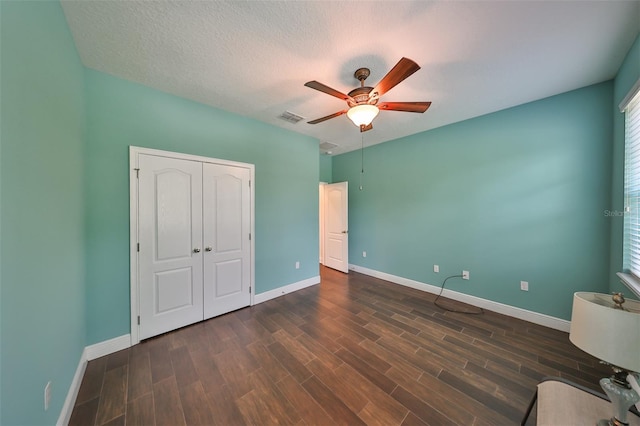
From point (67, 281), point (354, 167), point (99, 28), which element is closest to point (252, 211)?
point (67, 281)

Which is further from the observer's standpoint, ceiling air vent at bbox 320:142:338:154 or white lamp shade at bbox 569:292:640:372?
ceiling air vent at bbox 320:142:338:154

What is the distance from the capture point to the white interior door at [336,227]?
4805mm

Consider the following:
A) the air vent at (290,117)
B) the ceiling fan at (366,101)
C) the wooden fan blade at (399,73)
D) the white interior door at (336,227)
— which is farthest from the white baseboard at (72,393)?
the white interior door at (336,227)

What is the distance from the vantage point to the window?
1.80 meters

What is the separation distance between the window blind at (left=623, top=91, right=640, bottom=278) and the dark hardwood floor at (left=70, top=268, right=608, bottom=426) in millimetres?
1072

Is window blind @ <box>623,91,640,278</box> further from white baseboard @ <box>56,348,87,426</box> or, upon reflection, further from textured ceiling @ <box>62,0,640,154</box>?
white baseboard @ <box>56,348,87,426</box>

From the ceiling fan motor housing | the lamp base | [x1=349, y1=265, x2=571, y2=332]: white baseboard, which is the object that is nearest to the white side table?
the lamp base

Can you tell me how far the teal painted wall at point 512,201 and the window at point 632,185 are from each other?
447mm

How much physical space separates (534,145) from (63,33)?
4826 millimetres

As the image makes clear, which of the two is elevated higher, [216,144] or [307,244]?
[216,144]

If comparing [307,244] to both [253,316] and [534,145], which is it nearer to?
[253,316]

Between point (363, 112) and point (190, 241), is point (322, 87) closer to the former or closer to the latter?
point (363, 112)

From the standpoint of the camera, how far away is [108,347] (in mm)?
2148

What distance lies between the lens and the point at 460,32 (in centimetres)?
166
